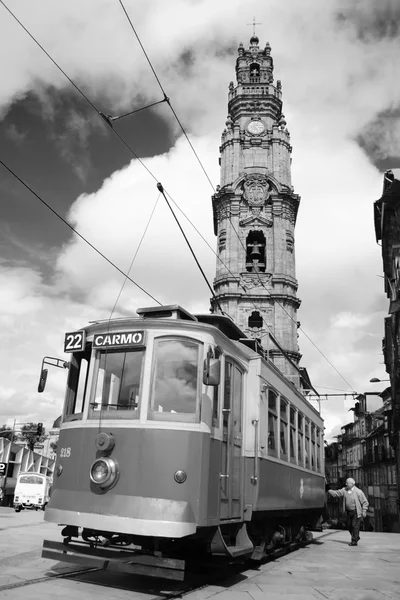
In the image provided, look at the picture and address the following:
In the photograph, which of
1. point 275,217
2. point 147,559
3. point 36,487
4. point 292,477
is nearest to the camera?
point 147,559

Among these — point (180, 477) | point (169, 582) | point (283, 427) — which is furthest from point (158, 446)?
point (283, 427)

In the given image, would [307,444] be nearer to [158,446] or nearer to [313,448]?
[313,448]

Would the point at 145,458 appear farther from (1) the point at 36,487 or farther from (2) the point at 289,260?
(2) the point at 289,260

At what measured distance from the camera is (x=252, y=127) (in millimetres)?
48156

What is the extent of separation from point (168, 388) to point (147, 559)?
1.88 m

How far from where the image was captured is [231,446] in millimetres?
7094

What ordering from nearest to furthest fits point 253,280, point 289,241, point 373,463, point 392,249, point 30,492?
point 392,249 → point 30,492 → point 253,280 → point 289,241 → point 373,463

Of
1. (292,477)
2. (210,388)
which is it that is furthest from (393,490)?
(210,388)

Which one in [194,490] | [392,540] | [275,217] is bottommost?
[392,540]

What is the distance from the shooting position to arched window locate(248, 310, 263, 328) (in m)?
40.3

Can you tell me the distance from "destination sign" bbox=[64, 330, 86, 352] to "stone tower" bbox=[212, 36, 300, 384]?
2938cm

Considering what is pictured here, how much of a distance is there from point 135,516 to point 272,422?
3.48 meters

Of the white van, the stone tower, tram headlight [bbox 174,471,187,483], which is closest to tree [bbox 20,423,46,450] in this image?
the white van

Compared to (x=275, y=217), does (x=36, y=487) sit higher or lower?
lower
